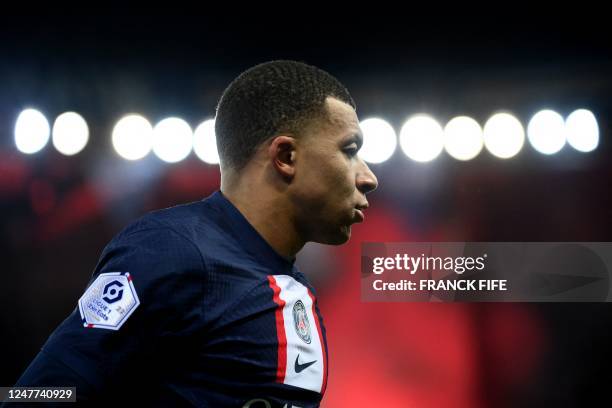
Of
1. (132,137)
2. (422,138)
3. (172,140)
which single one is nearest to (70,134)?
(132,137)

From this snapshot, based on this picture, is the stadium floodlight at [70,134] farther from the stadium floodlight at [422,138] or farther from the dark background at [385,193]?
the stadium floodlight at [422,138]

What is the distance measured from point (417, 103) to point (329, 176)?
3426mm

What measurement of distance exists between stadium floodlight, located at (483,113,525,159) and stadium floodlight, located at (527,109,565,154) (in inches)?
3.1

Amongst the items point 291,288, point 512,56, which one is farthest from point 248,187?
point 512,56

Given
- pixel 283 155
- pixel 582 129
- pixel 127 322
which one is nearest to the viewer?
pixel 127 322

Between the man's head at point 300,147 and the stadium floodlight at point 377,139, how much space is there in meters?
3.28

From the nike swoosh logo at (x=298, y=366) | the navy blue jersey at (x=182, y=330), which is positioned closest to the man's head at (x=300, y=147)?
the navy blue jersey at (x=182, y=330)

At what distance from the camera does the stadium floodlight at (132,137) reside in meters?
4.54

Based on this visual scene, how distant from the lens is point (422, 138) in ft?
14.9

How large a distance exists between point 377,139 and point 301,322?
3516 mm

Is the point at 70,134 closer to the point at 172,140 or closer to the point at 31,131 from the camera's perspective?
the point at 31,131

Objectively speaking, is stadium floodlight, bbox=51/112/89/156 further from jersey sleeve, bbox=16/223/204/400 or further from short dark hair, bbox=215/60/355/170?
jersey sleeve, bbox=16/223/204/400

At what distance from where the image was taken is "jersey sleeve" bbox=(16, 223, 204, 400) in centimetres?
87

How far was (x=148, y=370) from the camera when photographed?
93 centimetres
